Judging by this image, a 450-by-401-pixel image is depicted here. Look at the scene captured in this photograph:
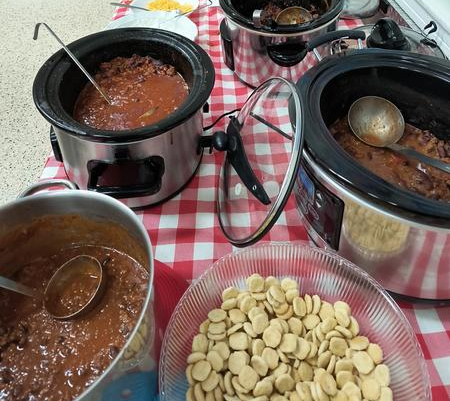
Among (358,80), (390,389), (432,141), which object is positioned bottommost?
(390,389)

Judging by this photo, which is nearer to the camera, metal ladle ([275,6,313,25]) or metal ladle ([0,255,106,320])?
metal ladle ([0,255,106,320])

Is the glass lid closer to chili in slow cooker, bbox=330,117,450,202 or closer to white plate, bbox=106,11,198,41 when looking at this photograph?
chili in slow cooker, bbox=330,117,450,202

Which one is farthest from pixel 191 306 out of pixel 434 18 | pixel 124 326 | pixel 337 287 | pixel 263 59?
pixel 434 18

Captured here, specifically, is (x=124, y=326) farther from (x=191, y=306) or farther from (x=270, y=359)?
(x=270, y=359)

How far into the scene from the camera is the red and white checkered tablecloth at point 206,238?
28.7 inches

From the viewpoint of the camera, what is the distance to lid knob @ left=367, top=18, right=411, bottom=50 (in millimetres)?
1009

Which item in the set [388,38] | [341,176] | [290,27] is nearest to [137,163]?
[341,176]

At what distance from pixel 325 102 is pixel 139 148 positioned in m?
0.39

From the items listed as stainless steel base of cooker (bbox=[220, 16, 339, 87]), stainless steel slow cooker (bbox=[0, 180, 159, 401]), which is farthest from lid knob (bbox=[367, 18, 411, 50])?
stainless steel slow cooker (bbox=[0, 180, 159, 401])

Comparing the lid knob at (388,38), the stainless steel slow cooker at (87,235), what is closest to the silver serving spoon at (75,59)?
the stainless steel slow cooker at (87,235)

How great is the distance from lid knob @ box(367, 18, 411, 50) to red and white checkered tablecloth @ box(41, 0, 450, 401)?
1.46 feet

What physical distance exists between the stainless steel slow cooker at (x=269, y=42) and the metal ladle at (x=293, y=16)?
0.07 meters

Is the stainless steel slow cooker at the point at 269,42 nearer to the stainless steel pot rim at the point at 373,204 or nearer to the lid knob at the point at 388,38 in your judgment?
the lid knob at the point at 388,38

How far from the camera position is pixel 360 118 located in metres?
0.90
